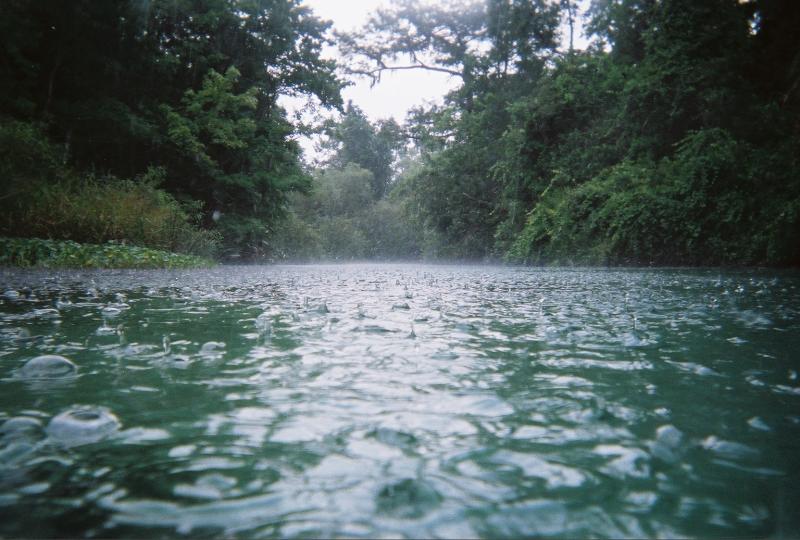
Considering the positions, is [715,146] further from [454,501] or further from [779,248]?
[454,501]

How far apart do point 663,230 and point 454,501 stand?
13.8 metres

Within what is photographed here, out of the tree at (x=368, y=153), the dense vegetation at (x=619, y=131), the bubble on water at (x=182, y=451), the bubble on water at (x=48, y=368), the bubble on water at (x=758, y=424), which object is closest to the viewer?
the bubble on water at (x=182, y=451)

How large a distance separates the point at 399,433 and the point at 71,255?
1057 centimetres

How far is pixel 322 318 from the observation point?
144 inches

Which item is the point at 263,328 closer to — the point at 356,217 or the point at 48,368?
the point at 48,368

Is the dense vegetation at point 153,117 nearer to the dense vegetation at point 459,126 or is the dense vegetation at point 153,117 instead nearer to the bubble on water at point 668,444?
the dense vegetation at point 459,126

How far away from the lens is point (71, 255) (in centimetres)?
997

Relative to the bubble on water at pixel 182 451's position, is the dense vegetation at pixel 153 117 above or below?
above

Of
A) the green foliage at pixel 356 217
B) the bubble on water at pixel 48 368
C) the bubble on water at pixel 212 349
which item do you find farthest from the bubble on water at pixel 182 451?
the green foliage at pixel 356 217

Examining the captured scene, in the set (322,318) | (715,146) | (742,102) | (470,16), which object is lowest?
(322,318)

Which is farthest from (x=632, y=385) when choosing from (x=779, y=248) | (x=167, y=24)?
(x=167, y=24)

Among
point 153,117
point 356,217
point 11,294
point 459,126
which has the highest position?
point 459,126

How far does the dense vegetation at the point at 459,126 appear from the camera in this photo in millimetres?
12227

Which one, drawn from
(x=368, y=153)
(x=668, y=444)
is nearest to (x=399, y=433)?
(x=668, y=444)
